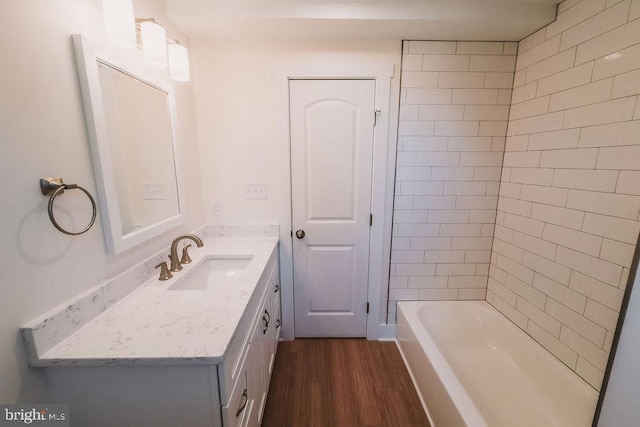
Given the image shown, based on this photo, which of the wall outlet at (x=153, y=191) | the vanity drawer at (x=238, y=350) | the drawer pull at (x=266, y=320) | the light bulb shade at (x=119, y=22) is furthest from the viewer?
the drawer pull at (x=266, y=320)

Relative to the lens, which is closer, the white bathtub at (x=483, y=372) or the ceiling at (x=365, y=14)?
the white bathtub at (x=483, y=372)

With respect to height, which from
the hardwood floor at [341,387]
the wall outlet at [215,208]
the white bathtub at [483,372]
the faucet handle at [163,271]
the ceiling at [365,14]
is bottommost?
the hardwood floor at [341,387]

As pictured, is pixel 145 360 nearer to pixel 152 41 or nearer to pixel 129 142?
pixel 129 142

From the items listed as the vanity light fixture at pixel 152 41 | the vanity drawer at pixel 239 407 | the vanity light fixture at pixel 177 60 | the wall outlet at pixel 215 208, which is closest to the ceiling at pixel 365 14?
the vanity light fixture at pixel 177 60

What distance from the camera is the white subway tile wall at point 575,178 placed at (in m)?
1.09

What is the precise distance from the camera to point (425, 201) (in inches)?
72.7

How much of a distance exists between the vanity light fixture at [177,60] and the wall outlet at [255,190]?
78cm

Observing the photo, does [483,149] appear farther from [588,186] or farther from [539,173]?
[588,186]

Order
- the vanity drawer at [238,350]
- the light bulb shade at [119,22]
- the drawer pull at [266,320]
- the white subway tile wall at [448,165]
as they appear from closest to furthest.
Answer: the vanity drawer at [238,350] < the light bulb shade at [119,22] < the drawer pull at [266,320] < the white subway tile wall at [448,165]

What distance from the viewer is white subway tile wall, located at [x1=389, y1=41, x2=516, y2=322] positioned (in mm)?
1684

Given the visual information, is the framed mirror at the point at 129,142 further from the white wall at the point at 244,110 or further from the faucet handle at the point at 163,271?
the white wall at the point at 244,110

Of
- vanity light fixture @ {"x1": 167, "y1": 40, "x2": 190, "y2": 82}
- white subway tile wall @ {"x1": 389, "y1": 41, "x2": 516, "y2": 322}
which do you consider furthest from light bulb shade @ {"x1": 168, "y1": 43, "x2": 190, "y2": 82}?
white subway tile wall @ {"x1": 389, "y1": 41, "x2": 516, "y2": 322}

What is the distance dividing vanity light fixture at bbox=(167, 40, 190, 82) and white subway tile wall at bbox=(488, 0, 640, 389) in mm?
2056

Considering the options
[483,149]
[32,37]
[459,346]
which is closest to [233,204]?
[32,37]
